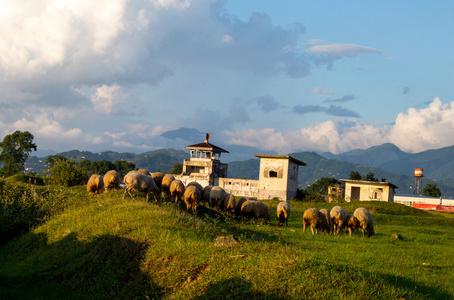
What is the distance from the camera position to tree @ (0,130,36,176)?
8331cm

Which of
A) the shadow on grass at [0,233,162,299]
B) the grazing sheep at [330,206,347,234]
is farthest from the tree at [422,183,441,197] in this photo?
the shadow on grass at [0,233,162,299]

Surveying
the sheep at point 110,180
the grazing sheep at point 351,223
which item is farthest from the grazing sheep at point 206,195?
the grazing sheep at point 351,223

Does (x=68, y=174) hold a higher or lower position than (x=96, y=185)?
higher

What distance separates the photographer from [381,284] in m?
10.1

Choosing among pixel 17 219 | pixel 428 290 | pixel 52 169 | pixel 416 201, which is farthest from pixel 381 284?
pixel 416 201

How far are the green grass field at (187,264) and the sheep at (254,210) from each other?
532 cm

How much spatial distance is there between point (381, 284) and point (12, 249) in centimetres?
1614

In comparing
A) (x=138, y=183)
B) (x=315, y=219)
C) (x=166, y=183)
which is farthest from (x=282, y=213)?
(x=138, y=183)

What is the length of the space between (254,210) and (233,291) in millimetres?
15929

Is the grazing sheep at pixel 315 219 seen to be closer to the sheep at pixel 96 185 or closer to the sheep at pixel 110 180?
the sheep at pixel 110 180

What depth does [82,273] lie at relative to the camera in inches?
550

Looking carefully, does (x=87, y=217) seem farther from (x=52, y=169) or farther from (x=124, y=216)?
(x=52, y=169)

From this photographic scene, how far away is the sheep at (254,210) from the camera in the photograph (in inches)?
1037

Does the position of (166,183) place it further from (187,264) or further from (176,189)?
(187,264)
